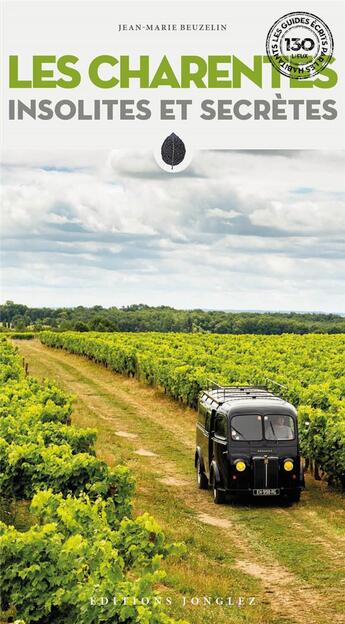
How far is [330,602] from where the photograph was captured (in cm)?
1377

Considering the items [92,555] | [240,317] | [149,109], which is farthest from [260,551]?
[240,317]

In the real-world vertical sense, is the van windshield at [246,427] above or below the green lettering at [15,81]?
below

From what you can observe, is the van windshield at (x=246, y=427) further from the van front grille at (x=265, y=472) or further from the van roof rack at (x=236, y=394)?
the van roof rack at (x=236, y=394)

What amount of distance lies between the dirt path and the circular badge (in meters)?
8.75

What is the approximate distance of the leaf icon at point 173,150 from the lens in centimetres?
1316

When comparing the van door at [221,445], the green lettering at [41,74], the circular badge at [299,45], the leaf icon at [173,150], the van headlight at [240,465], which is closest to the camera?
the green lettering at [41,74]

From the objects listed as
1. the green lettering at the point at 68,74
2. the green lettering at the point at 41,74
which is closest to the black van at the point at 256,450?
the green lettering at the point at 68,74

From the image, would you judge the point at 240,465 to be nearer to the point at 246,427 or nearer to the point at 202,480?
the point at 246,427

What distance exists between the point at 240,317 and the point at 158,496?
259 ft

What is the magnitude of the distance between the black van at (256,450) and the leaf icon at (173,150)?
326 inches

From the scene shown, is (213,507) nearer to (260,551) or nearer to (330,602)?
(260,551)

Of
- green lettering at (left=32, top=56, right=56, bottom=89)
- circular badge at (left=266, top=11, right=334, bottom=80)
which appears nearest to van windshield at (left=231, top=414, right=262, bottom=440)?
circular badge at (left=266, top=11, right=334, bottom=80)

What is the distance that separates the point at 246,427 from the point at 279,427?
2.84 feet

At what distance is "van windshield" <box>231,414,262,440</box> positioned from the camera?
19906 mm
